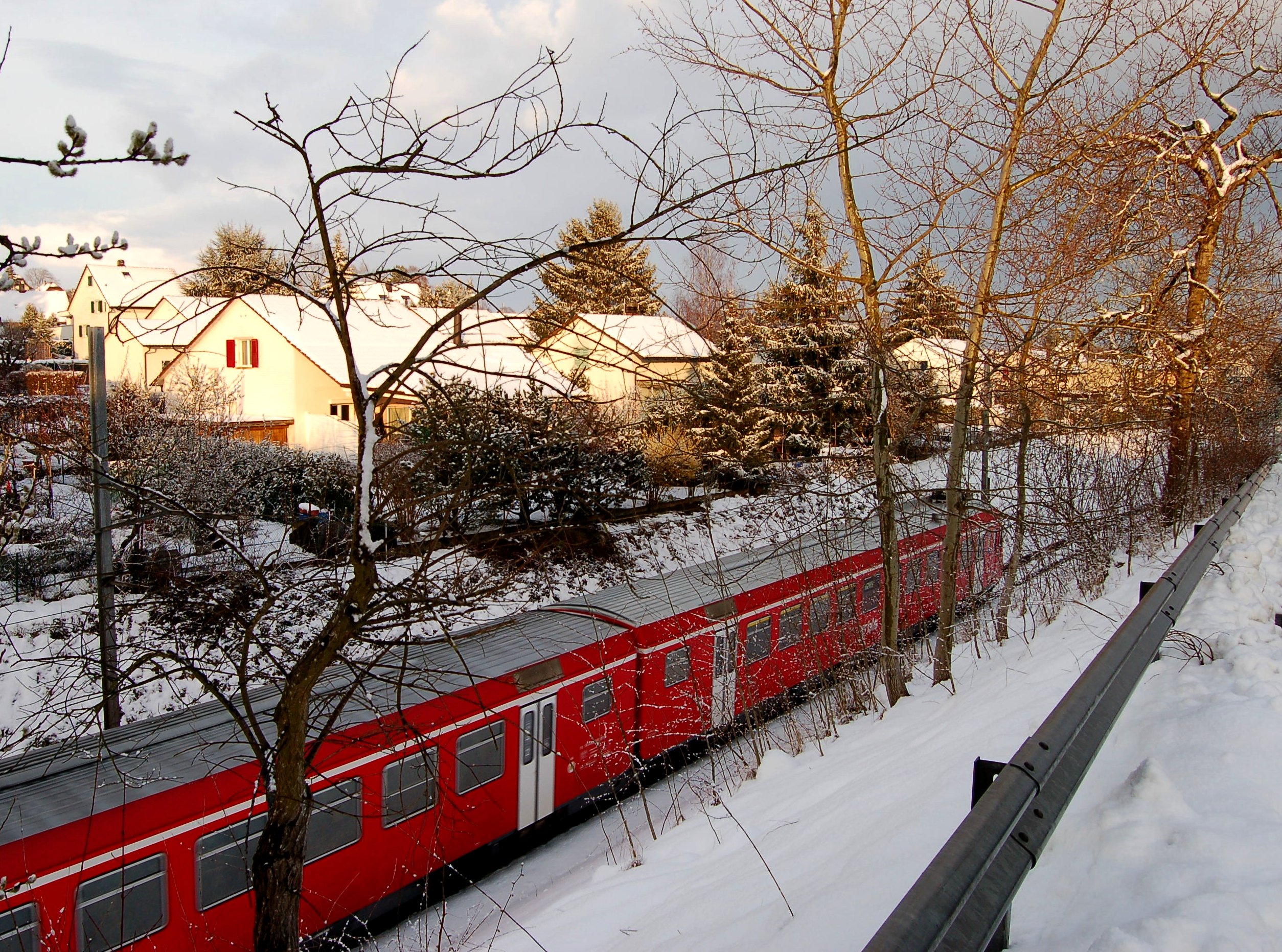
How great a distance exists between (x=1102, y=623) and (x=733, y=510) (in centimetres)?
1517

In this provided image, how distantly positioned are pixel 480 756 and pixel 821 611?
512 cm

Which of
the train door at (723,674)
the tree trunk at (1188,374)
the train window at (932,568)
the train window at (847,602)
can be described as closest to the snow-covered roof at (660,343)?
the train door at (723,674)

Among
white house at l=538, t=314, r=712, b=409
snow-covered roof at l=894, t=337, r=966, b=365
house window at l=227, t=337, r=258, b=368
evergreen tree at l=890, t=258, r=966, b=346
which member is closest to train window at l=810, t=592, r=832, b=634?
snow-covered roof at l=894, t=337, r=966, b=365

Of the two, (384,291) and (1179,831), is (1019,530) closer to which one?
(1179,831)

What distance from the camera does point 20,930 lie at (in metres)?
4.70

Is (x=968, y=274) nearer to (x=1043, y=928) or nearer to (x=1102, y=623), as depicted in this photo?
(x=1102, y=623)

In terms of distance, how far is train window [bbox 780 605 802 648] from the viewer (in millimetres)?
10648

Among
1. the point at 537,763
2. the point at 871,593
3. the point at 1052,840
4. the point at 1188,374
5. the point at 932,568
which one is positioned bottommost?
the point at 537,763

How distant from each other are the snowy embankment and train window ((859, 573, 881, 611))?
16.3 feet

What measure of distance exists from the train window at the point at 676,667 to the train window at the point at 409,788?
9.75 ft

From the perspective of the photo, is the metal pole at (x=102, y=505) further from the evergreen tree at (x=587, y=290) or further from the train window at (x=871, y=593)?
the train window at (x=871, y=593)

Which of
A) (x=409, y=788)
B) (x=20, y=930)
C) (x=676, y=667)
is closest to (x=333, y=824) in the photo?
(x=409, y=788)

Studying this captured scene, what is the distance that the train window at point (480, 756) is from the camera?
7281 millimetres

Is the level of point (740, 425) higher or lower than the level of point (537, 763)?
higher
